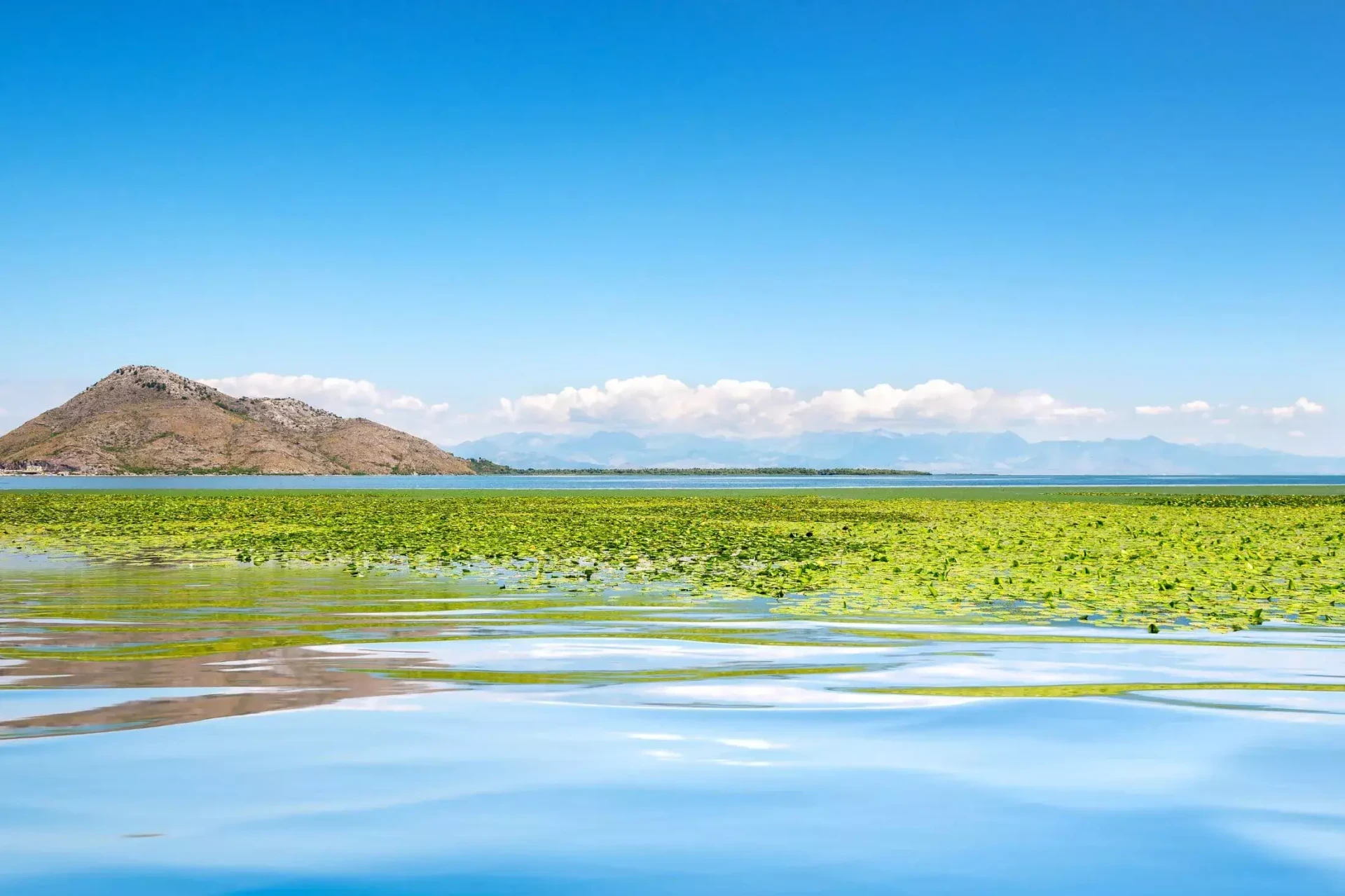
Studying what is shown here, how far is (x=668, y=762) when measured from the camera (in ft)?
31.3

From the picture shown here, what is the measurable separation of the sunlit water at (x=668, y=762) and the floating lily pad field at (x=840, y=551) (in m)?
4.27

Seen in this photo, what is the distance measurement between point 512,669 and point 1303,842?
910cm

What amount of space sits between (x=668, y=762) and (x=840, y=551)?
24370mm

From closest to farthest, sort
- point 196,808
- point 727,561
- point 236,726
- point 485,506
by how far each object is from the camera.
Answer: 1. point 196,808
2. point 236,726
3. point 727,561
4. point 485,506

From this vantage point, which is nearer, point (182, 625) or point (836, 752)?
point (836, 752)

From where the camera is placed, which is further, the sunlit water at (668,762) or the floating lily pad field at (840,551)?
the floating lily pad field at (840,551)

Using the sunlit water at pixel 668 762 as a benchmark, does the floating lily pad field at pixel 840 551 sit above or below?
above

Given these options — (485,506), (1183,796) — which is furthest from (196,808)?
(485,506)

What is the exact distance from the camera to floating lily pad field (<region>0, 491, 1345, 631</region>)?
21.1 meters

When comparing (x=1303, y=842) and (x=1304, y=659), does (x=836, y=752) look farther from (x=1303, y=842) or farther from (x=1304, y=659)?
(x=1304, y=659)

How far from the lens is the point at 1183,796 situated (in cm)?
862

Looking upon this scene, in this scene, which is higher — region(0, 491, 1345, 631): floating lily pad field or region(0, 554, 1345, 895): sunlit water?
region(0, 491, 1345, 631): floating lily pad field

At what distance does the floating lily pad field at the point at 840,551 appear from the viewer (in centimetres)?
2106

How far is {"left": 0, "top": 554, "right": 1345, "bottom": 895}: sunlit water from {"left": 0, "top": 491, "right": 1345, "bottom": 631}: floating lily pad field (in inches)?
168
